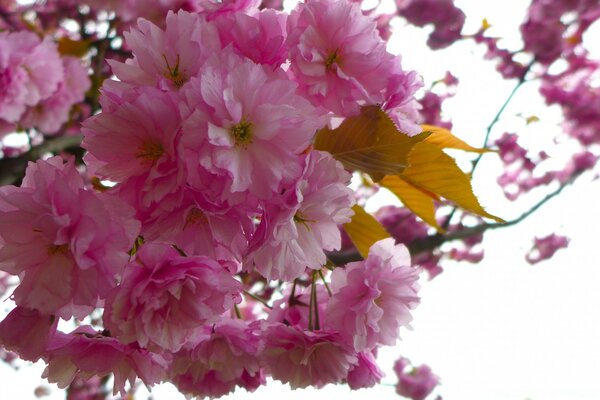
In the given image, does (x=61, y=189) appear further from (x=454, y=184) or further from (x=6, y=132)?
(x=6, y=132)

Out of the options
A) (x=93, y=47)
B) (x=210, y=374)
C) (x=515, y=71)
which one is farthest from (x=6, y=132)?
(x=515, y=71)

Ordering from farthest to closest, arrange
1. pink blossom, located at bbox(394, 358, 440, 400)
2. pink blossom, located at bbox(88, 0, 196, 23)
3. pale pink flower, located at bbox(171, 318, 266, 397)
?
pink blossom, located at bbox(394, 358, 440, 400), pink blossom, located at bbox(88, 0, 196, 23), pale pink flower, located at bbox(171, 318, 266, 397)

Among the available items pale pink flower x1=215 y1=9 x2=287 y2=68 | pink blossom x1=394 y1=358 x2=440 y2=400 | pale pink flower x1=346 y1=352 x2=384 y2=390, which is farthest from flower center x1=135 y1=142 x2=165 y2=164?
pink blossom x1=394 y1=358 x2=440 y2=400

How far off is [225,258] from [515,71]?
230 centimetres

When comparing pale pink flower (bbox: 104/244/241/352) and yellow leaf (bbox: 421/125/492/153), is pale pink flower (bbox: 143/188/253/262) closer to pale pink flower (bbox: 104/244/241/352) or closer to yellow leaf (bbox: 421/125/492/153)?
pale pink flower (bbox: 104/244/241/352)

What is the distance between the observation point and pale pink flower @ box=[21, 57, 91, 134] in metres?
1.52

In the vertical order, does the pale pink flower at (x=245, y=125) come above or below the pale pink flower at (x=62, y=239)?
above

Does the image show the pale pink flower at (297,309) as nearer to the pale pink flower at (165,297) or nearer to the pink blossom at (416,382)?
the pale pink flower at (165,297)

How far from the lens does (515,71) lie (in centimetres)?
251

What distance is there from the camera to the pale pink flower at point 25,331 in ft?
1.67

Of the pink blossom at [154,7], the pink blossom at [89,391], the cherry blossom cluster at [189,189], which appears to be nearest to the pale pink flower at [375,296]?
the cherry blossom cluster at [189,189]

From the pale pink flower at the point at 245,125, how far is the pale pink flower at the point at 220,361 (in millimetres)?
242

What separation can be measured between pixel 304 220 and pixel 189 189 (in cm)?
11

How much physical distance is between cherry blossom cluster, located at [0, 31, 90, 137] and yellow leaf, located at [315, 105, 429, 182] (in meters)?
1.08
